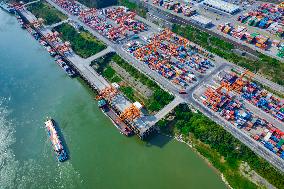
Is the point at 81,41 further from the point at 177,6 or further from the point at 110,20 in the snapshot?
the point at 177,6

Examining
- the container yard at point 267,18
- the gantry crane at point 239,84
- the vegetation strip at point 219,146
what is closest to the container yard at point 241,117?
the gantry crane at point 239,84

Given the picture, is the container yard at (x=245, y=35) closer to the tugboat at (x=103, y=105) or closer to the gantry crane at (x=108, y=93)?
A: the gantry crane at (x=108, y=93)

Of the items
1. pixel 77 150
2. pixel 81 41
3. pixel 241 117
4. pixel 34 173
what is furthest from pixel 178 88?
pixel 81 41

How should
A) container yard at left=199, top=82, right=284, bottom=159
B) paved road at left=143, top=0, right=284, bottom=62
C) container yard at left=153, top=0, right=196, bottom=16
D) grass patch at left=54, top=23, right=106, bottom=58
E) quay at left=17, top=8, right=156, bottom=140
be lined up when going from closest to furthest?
1. container yard at left=199, top=82, right=284, bottom=159
2. quay at left=17, top=8, right=156, bottom=140
3. paved road at left=143, top=0, right=284, bottom=62
4. grass patch at left=54, top=23, right=106, bottom=58
5. container yard at left=153, top=0, right=196, bottom=16

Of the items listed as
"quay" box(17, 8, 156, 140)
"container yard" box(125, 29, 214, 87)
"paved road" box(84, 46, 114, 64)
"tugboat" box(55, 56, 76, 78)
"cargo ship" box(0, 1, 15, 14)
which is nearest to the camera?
"quay" box(17, 8, 156, 140)

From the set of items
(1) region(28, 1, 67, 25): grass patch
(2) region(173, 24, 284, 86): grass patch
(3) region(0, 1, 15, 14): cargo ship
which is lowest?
(3) region(0, 1, 15, 14): cargo ship

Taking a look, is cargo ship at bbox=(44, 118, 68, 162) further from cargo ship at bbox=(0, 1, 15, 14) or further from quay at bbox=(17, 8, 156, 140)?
cargo ship at bbox=(0, 1, 15, 14)

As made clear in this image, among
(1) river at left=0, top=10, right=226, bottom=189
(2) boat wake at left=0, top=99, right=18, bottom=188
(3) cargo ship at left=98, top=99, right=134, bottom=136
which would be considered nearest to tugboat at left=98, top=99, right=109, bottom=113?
(3) cargo ship at left=98, top=99, right=134, bottom=136

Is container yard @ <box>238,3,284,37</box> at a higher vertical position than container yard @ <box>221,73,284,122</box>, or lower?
higher
